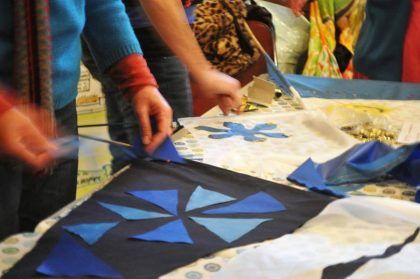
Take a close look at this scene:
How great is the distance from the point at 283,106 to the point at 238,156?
0.40 metres

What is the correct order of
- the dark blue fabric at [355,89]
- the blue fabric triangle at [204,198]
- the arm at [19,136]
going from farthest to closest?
1. the dark blue fabric at [355,89]
2. the blue fabric triangle at [204,198]
3. the arm at [19,136]

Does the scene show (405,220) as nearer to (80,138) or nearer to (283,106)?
(80,138)

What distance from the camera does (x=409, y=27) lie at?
184 centimetres

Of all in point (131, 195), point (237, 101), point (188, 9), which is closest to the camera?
point (131, 195)

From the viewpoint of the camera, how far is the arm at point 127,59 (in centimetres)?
96

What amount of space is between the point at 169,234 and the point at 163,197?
0.13 metres

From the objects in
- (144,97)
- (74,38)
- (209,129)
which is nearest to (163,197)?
(144,97)

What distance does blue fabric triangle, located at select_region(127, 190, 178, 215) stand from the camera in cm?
88

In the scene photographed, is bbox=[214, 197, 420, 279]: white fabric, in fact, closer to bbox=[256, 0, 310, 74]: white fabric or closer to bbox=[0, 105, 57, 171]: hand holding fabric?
bbox=[0, 105, 57, 171]: hand holding fabric

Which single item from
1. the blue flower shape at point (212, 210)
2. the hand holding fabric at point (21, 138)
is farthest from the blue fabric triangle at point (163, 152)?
the hand holding fabric at point (21, 138)

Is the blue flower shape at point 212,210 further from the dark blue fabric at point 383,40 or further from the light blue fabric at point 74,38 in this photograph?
the dark blue fabric at point 383,40

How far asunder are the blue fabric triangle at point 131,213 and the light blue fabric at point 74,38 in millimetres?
172

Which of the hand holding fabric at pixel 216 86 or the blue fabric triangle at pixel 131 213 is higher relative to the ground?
the hand holding fabric at pixel 216 86

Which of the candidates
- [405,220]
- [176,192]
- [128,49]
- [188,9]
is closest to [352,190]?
[405,220]
